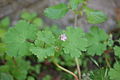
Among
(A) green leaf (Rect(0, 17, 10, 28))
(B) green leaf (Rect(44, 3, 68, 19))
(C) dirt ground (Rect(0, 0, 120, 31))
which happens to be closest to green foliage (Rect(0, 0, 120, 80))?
(B) green leaf (Rect(44, 3, 68, 19))

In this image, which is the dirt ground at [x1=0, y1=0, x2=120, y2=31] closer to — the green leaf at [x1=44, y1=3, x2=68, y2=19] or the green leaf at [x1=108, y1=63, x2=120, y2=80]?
the green leaf at [x1=44, y1=3, x2=68, y2=19]

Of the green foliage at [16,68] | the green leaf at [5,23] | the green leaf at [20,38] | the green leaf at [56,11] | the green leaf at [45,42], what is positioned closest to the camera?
the green leaf at [45,42]

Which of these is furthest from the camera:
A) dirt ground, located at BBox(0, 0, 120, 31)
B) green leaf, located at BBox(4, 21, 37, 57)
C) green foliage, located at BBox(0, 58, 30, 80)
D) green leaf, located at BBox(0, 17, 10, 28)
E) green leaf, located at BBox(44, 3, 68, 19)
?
dirt ground, located at BBox(0, 0, 120, 31)

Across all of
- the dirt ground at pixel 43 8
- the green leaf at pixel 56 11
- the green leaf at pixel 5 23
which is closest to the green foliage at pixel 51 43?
the green leaf at pixel 56 11

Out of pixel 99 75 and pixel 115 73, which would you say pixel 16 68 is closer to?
pixel 99 75

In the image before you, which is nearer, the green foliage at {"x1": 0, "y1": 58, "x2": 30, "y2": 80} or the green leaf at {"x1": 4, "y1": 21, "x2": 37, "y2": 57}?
the green leaf at {"x1": 4, "y1": 21, "x2": 37, "y2": 57}

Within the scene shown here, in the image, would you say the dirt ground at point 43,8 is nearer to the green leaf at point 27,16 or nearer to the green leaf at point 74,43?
the green leaf at point 27,16

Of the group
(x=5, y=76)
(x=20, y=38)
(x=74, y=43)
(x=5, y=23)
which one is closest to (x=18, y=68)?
(x=5, y=76)

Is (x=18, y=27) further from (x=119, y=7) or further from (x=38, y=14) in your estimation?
(x=119, y=7)
